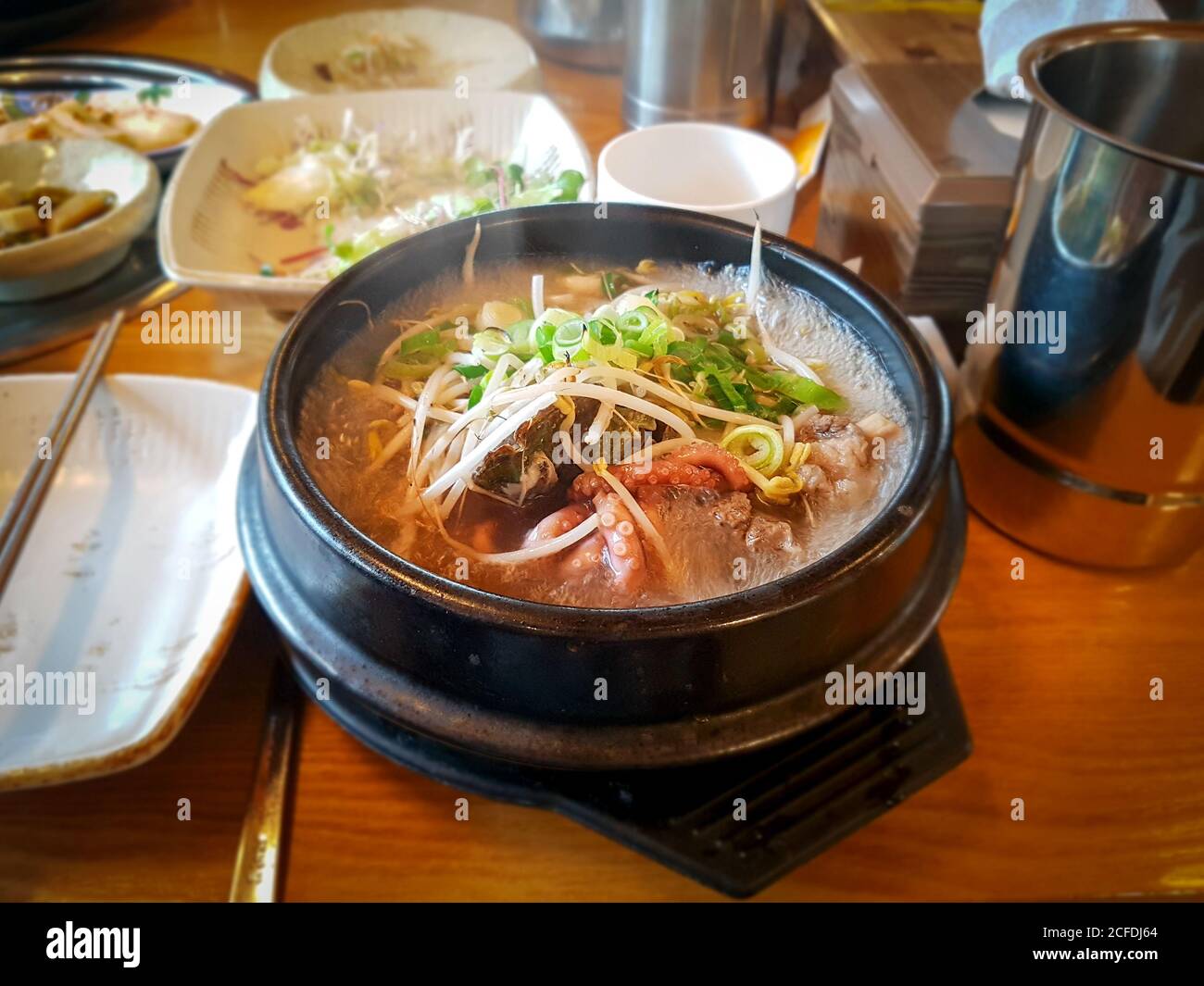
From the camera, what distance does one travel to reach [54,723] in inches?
49.7

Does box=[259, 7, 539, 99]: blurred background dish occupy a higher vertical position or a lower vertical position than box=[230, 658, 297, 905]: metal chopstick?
higher

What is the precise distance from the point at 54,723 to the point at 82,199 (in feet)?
5.02

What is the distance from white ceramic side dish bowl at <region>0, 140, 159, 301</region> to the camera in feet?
6.72

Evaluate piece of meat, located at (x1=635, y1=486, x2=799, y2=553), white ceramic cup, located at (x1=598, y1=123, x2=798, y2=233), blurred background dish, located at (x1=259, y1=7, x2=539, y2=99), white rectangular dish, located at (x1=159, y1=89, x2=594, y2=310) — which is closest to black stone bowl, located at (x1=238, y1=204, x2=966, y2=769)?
piece of meat, located at (x1=635, y1=486, x2=799, y2=553)

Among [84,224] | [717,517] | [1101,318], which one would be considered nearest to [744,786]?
[717,517]

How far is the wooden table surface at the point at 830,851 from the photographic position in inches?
46.4

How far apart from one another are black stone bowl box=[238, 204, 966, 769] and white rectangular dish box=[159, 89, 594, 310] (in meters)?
0.89

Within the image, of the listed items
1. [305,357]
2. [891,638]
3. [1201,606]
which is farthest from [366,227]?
[1201,606]

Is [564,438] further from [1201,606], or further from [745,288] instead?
[1201,606]

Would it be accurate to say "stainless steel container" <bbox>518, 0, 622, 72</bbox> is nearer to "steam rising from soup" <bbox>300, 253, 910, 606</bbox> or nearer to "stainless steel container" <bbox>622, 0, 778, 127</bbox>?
"stainless steel container" <bbox>622, 0, 778, 127</bbox>

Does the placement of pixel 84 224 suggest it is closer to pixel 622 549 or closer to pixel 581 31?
pixel 622 549

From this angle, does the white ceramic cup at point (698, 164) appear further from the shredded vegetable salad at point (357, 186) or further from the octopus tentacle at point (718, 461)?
the octopus tentacle at point (718, 461)

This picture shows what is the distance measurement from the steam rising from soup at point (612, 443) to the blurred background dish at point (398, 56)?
1793mm

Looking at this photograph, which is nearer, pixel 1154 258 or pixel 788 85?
pixel 1154 258
